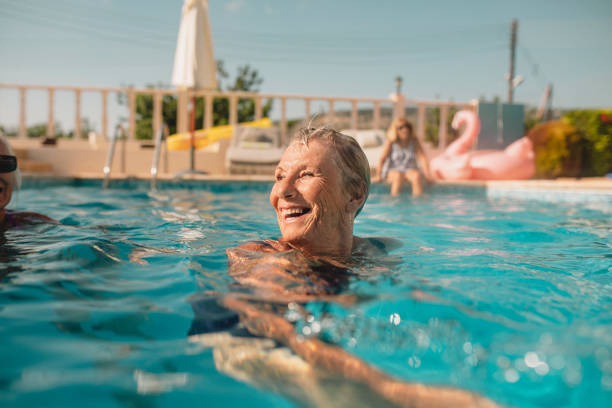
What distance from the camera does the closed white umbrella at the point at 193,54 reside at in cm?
938

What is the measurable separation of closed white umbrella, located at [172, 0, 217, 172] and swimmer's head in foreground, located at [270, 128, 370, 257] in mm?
7659

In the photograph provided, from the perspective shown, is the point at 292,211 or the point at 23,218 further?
the point at 23,218

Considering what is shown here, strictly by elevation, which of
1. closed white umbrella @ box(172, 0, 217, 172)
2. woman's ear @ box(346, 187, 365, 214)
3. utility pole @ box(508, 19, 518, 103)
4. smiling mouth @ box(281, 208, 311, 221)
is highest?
utility pole @ box(508, 19, 518, 103)

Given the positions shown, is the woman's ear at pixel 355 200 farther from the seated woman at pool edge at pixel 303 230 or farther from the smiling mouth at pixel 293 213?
the smiling mouth at pixel 293 213

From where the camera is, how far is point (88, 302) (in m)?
1.71

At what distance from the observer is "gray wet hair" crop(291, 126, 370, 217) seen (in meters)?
1.99

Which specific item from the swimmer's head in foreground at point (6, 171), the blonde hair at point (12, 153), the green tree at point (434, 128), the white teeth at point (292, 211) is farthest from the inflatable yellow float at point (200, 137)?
the green tree at point (434, 128)

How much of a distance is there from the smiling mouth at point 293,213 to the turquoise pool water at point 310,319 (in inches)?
14.5

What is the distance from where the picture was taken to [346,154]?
2.00m

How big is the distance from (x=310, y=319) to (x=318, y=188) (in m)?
0.67

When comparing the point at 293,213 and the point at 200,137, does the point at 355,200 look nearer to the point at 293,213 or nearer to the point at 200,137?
the point at 293,213

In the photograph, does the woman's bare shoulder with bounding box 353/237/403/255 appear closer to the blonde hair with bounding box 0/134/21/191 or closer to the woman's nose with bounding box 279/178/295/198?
the woman's nose with bounding box 279/178/295/198

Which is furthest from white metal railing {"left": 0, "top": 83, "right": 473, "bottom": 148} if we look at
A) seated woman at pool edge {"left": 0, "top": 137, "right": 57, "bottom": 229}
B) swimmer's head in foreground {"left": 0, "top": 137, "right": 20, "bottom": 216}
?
swimmer's head in foreground {"left": 0, "top": 137, "right": 20, "bottom": 216}

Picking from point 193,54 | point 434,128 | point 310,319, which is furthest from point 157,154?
point 434,128
